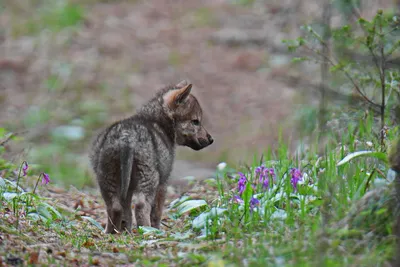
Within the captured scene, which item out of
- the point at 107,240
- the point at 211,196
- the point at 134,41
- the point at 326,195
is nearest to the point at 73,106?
the point at 134,41

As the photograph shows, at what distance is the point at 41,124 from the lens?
12.2m

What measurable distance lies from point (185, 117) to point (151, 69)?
758cm

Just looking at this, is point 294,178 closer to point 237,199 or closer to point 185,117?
point 237,199

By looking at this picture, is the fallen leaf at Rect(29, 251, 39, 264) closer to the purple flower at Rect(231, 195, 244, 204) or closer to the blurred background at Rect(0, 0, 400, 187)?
the purple flower at Rect(231, 195, 244, 204)

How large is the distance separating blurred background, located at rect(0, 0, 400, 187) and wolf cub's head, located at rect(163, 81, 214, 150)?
8.91 ft

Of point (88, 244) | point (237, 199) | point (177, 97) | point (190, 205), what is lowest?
point (88, 244)

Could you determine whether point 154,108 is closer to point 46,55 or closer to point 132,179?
point 132,179

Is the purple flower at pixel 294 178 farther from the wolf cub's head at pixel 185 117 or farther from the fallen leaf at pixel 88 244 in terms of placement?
the wolf cub's head at pixel 185 117

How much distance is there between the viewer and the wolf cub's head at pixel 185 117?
7.05 meters

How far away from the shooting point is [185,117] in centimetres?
711

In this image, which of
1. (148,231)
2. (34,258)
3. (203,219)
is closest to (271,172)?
(203,219)

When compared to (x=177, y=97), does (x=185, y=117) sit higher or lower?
lower

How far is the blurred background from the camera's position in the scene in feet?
38.1

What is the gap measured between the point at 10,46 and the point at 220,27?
4.80 m
